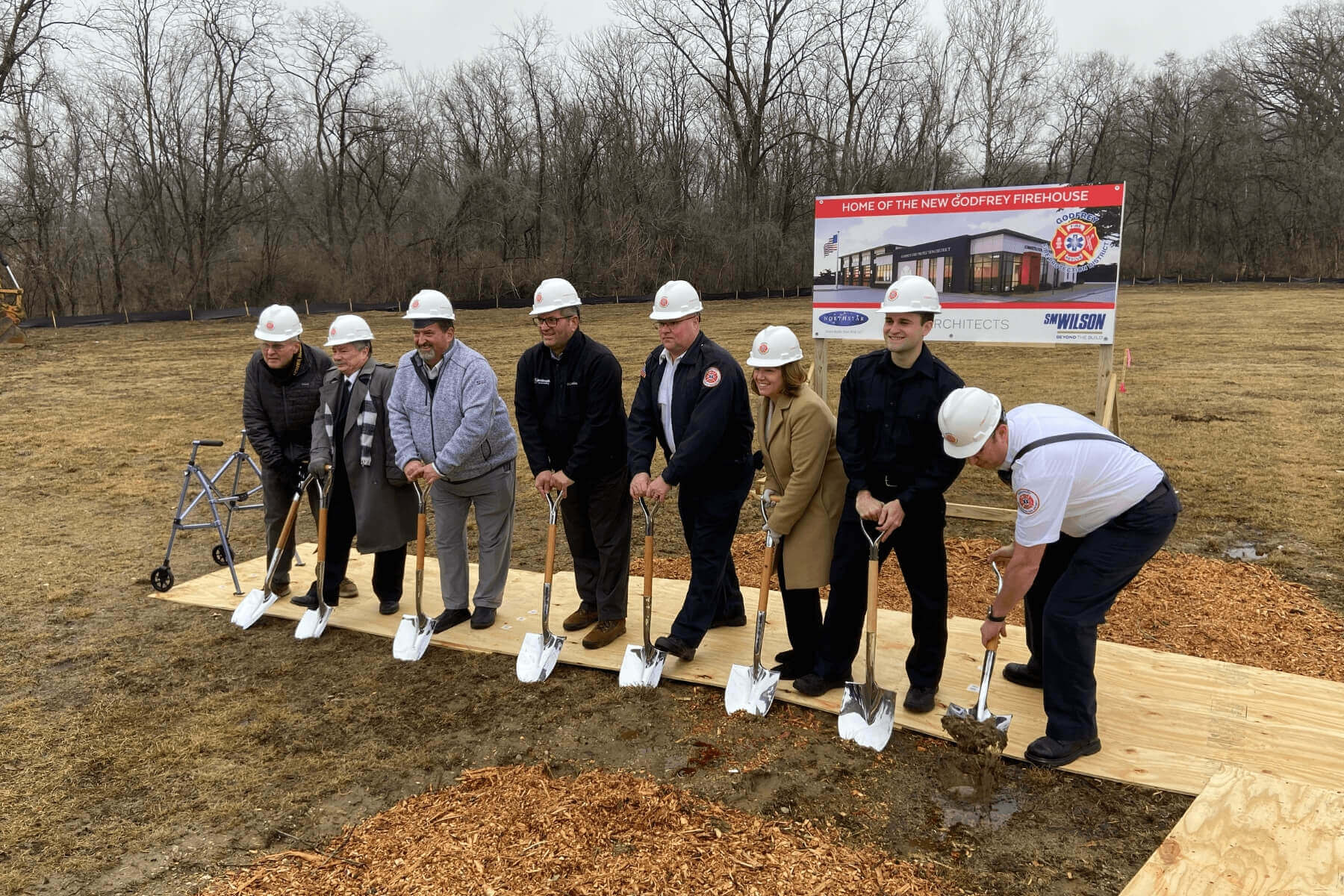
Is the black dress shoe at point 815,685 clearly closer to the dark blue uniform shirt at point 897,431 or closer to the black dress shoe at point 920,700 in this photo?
the black dress shoe at point 920,700

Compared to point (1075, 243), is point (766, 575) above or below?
below

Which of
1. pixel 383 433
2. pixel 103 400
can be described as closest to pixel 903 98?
pixel 103 400

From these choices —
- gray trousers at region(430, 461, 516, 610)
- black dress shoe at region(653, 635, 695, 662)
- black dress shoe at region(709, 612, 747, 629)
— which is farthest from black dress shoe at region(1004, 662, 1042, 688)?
gray trousers at region(430, 461, 516, 610)

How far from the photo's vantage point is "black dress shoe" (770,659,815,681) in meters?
4.92

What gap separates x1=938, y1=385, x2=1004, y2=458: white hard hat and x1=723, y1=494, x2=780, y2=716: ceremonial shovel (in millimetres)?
1280

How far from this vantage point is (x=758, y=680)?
4727 mm

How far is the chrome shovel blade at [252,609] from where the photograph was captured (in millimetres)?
6059

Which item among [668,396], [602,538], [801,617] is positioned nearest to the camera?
[801,617]

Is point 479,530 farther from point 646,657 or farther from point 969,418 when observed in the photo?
point 969,418

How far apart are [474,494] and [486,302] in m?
32.1

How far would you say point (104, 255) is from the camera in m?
35.1

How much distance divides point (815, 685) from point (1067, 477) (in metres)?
1.85

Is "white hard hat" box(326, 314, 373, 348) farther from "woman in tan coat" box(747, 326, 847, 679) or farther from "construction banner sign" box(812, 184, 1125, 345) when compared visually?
"construction banner sign" box(812, 184, 1125, 345)

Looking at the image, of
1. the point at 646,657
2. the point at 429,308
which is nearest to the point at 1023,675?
the point at 646,657
